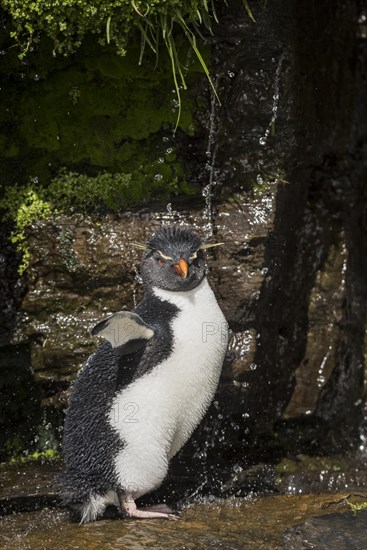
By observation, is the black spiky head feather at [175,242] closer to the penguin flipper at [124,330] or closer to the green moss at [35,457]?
the penguin flipper at [124,330]

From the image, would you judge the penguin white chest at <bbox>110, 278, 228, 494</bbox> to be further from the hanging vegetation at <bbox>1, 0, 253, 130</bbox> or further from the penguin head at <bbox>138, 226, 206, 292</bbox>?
the hanging vegetation at <bbox>1, 0, 253, 130</bbox>

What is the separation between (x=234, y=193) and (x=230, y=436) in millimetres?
Result: 1148

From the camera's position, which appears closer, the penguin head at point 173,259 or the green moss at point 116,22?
the penguin head at point 173,259

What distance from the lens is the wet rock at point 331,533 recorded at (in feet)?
12.0

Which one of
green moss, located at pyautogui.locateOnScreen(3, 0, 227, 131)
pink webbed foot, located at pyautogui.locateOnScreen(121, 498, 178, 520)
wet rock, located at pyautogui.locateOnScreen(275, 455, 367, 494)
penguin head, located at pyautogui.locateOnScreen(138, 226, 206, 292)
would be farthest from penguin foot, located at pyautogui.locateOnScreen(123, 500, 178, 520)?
green moss, located at pyautogui.locateOnScreen(3, 0, 227, 131)

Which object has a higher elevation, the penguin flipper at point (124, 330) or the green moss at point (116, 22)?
the green moss at point (116, 22)

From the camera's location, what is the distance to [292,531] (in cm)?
384

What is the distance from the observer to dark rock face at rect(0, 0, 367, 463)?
4.54 meters

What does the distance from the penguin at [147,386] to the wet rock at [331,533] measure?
55 centimetres

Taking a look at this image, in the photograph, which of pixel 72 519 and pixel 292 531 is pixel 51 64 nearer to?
pixel 72 519

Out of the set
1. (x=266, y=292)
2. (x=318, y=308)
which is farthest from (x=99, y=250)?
(x=318, y=308)

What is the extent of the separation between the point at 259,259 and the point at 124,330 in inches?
40.8

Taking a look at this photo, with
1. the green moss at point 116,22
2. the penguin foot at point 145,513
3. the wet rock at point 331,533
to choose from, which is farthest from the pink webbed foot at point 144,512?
the green moss at point 116,22

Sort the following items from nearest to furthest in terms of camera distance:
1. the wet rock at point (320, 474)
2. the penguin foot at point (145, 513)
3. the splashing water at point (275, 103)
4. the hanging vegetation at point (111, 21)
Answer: the penguin foot at point (145, 513), the hanging vegetation at point (111, 21), the splashing water at point (275, 103), the wet rock at point (320, 474)
